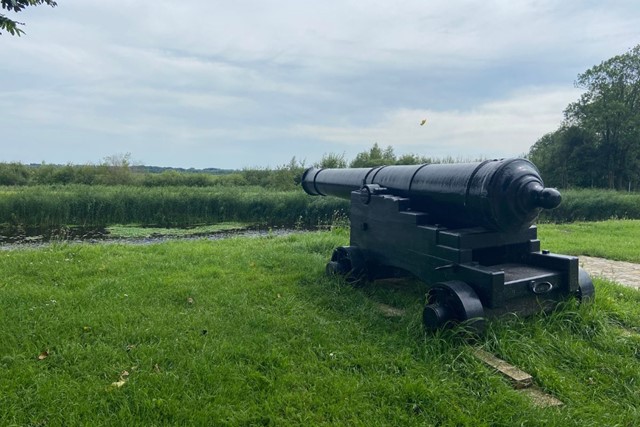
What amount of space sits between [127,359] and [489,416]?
208 cm

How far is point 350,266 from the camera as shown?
4.64 m

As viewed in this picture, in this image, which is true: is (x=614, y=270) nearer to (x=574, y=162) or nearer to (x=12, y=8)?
(x=12, y=8)

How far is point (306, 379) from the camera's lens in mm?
2750

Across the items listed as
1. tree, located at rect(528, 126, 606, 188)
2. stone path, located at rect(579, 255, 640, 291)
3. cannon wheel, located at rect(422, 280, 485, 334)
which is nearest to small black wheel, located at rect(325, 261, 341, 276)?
cannon wheel, located at rect(422, 280, 485, 334)

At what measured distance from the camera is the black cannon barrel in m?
3.26

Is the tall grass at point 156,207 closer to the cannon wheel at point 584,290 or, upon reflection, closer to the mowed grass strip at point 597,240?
the mowed grass strip at point 597,240

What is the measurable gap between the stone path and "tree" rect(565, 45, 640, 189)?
90.4ft

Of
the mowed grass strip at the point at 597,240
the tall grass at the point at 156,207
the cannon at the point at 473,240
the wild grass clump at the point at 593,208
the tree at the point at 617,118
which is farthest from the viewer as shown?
the tree at the point at 617,118

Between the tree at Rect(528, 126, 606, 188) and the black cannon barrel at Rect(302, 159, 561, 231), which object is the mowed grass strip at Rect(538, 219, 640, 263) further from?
the tree at Rect(528, 126, 606, 188)

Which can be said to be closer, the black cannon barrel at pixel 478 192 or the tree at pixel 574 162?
the black cannon barrel at pixel 478 192

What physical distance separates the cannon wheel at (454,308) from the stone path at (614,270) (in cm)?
253

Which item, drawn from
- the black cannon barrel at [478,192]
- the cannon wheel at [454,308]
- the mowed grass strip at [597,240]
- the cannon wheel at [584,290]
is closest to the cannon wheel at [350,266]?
the black cannon barrel at [478,192]

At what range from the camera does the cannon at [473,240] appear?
317cm

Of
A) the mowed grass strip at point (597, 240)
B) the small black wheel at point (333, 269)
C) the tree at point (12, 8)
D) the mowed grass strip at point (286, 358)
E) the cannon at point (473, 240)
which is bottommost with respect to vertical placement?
the mowed grass strip at point (286, 358)
